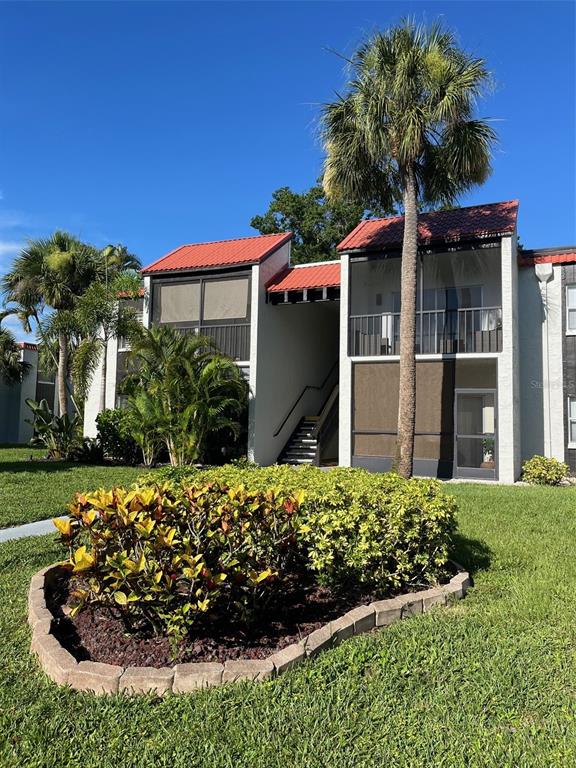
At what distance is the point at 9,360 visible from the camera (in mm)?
25250

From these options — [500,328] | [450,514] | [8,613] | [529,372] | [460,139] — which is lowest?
[8,613]

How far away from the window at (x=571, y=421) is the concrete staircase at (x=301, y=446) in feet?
23.3

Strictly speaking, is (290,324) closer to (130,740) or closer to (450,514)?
(450,514)

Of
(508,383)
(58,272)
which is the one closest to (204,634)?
(508,383)

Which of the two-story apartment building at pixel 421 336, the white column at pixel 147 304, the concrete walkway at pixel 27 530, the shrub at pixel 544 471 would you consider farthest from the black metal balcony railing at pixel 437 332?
the concrete walkway at pixel 27 530

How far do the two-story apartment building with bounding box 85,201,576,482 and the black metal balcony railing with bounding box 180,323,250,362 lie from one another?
0.12 ft

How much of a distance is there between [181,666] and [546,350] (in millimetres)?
14466

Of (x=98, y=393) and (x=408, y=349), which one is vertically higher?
(x=408, y=349)

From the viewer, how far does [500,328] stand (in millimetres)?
13906

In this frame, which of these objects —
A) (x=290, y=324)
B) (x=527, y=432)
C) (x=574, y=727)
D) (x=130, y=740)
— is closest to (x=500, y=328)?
(x=527, y=432)

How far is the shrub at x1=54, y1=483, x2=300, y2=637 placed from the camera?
132 inches

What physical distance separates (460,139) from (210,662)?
12.7 meters

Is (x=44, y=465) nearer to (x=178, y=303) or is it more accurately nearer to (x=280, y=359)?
(x=178, y=303)

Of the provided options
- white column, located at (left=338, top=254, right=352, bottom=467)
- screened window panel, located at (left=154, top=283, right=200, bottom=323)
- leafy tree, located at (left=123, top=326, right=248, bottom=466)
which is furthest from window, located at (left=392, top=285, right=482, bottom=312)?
screened window panel, located at (left=154, top=283, right=200, bottom=323)
